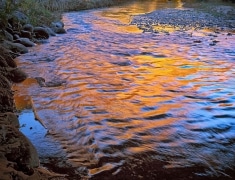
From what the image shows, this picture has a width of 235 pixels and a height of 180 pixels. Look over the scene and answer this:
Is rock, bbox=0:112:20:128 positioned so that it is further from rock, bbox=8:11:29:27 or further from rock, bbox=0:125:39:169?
rock, bbox=8:11:29:27

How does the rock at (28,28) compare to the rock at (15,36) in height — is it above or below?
above

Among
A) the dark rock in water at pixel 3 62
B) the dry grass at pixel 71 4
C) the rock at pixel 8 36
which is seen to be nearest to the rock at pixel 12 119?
the dark rock in water at pixel 3 62

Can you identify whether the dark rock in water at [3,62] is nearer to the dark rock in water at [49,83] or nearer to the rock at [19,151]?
the dark rock in water at [49,83]

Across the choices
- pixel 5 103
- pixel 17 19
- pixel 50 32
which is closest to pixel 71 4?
pixel 50 32

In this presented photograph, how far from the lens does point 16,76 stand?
240 inches

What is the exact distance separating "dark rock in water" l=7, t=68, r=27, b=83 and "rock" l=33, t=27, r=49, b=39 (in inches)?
198

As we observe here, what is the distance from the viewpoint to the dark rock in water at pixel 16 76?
6.01 meters

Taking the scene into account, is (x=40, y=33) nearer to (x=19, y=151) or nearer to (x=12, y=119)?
(x=12, y=119)

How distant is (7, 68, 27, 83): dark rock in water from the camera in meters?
6.01

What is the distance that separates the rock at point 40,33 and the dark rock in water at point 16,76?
504 cm

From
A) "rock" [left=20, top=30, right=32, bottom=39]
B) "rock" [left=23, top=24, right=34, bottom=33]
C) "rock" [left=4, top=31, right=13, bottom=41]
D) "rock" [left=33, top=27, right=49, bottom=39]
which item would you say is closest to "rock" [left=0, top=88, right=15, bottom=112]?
"rock" [left=4, top=31, right=13, bottom=41]

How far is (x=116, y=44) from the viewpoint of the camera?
1006 centimetres

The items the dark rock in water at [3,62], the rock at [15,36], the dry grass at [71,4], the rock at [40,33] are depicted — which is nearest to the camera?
the dark rock in water at [3,62]

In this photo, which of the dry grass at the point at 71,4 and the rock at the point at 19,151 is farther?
the dry grass at the point at 71,4
